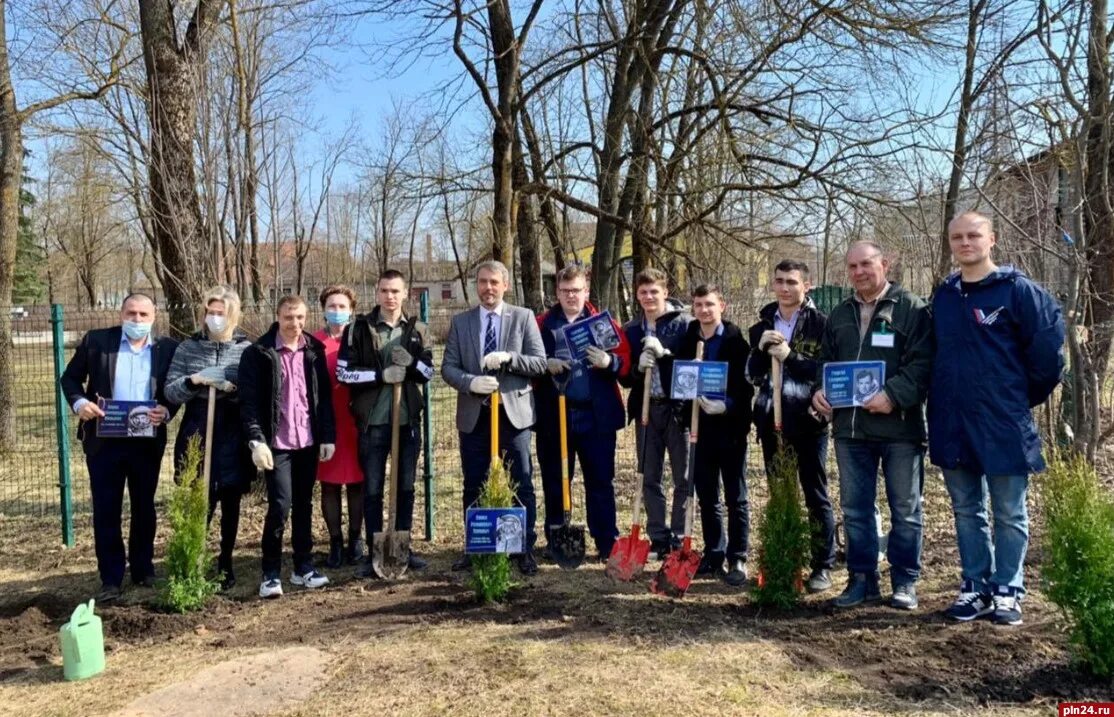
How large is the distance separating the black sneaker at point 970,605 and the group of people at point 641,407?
12 mm

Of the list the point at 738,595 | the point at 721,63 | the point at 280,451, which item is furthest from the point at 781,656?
the point at 721,63

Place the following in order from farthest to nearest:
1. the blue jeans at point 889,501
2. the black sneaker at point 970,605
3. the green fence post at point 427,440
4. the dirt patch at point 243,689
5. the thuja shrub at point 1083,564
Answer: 1. the green fence post at point 427,440
2. the blue jeans at point 889,501
3. the black sneaker at point 970,605
4. the dirt patch at point 243,689
5. the thuja shrub at point 1083,564

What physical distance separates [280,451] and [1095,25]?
6061mm

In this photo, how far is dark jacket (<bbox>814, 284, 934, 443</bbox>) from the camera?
4.51 meters

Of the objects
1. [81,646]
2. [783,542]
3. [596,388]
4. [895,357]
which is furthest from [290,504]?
[895,357]

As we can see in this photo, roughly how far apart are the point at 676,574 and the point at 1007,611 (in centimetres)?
190

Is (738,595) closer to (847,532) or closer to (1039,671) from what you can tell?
(847,532)

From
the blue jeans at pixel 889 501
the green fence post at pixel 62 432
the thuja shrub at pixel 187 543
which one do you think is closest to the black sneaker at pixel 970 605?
the blue jeans at pixel 889 501

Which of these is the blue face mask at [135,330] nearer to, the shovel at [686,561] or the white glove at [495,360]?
the white glove at [495,360]

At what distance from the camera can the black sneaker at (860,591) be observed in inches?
188

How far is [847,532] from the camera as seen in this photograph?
4863mm

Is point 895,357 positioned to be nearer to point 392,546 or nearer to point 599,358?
point 599,358

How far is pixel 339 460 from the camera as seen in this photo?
18.9 feet

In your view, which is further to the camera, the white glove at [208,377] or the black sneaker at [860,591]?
the white glove at [208,377]
